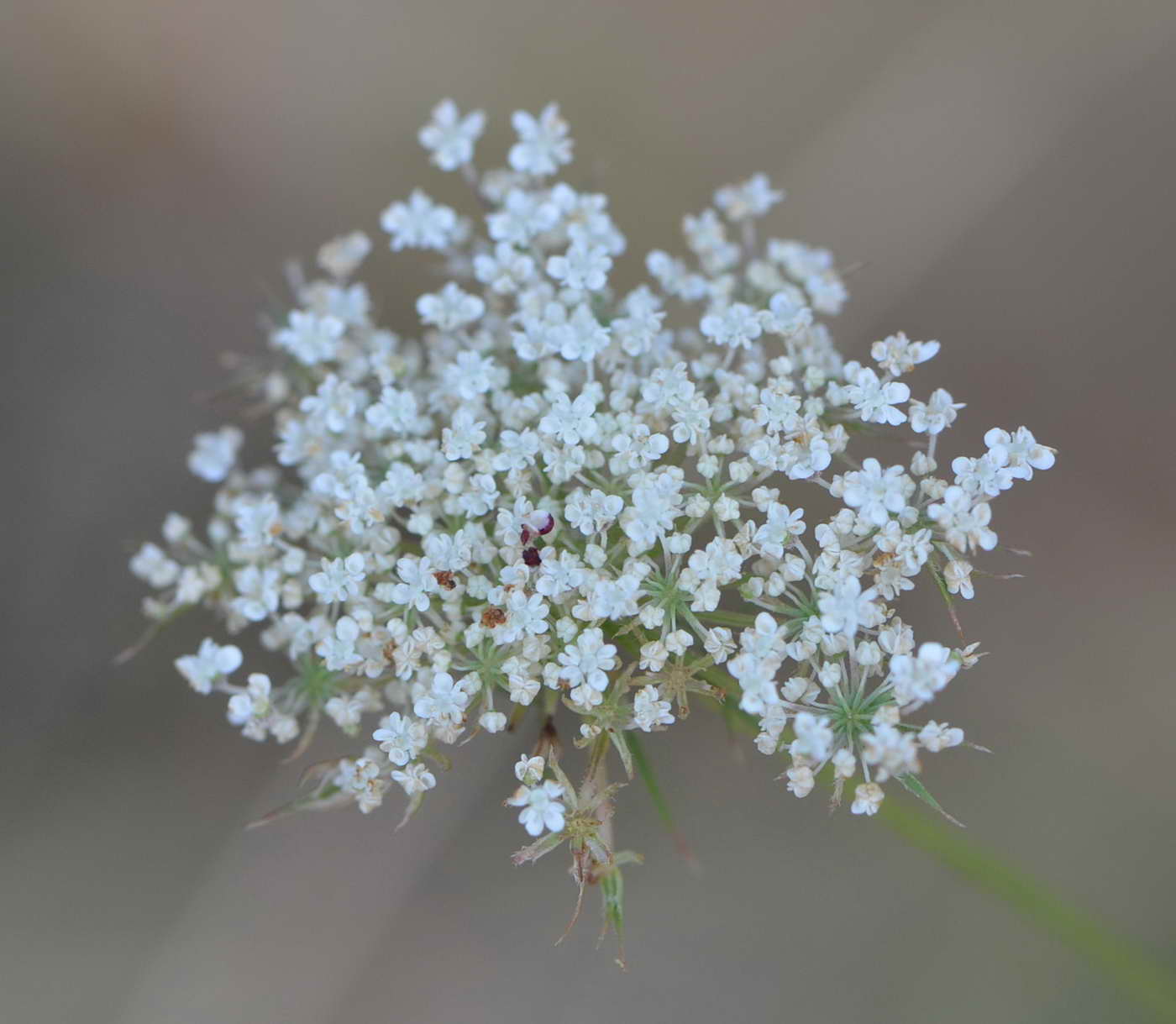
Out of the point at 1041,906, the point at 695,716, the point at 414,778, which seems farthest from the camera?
Result: the point at 695,716

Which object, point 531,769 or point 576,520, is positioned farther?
point 576,520

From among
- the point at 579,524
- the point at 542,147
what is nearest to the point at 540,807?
the point at 579,524

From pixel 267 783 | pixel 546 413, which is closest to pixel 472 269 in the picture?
pixel 546 413

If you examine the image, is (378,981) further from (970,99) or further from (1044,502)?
(970,99)

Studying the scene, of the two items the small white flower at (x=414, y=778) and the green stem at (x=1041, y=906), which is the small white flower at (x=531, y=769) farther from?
the green stem at (x=1041, y=906)

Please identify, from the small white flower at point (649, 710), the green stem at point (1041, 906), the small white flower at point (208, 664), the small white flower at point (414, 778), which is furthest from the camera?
the green stem at point (1041, 906)

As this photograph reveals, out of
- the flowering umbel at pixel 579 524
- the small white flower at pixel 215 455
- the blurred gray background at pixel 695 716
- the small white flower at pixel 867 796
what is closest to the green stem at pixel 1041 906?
the flowering umbel at pixel 579 524

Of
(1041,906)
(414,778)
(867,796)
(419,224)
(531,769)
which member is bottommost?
(867,796)

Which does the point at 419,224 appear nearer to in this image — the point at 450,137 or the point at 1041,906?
the point at 450,137
